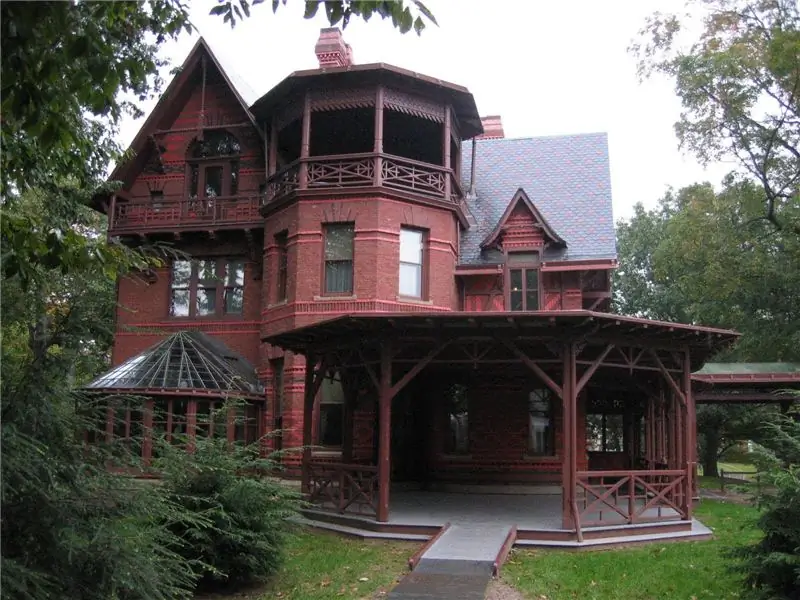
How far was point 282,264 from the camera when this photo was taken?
68.7ft

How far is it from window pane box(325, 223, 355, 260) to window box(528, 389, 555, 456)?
19.3ft

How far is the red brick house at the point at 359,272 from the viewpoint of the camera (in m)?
19.3

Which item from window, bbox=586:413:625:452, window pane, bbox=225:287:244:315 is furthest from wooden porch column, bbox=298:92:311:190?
window, bbox=586:413:625:452

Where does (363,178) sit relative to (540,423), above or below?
above

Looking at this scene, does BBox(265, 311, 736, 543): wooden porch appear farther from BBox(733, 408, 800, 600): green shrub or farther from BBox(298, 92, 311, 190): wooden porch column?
BBox(298, 92, 311, 190): wooden porch column

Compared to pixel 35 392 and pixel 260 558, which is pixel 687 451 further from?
pixel 35 392

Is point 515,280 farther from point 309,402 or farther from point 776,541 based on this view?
point 776,541

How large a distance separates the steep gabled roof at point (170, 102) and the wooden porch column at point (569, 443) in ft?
39.7

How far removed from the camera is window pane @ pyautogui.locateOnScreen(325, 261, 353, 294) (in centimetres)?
1980

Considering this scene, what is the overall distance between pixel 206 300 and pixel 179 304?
81cm

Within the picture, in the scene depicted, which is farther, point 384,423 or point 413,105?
point 413,105

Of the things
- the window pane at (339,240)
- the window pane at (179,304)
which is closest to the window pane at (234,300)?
the window pane at (179,304)

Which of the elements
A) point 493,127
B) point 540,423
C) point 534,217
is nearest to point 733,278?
point 493,127

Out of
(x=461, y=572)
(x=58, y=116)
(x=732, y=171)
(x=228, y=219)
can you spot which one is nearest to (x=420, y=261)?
(x=228, y=219)
